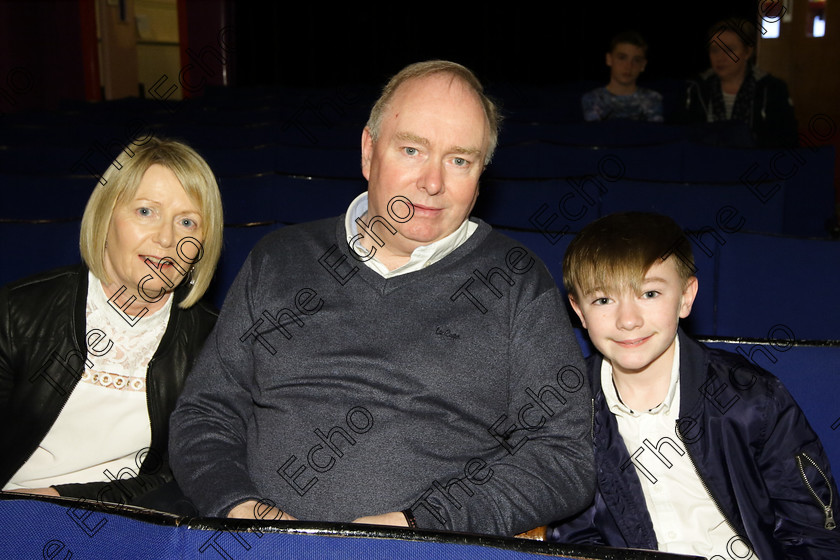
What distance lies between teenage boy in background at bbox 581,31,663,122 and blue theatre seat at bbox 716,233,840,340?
273 centimetres

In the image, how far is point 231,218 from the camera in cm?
273

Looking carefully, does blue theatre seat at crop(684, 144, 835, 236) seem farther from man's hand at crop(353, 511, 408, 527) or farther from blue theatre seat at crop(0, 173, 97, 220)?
blue theatre seat at crop(0, 173, 97, 220)

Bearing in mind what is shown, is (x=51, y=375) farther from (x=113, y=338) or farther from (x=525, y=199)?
(x=525, y=199)

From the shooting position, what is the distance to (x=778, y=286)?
1.93 metres

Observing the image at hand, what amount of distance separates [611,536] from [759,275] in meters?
0.86

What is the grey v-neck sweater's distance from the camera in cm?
135

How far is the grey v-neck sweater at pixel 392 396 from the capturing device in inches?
53.1

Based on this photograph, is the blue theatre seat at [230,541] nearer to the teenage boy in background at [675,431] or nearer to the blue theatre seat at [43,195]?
the teenage boy in background at [675,431]

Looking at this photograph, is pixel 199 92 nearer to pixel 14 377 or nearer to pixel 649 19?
pixel 649 19

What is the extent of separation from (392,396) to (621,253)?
1.62 feet

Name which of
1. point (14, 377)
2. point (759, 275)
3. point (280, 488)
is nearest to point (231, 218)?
point (14, 377)

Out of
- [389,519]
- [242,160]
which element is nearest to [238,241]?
[389,519]

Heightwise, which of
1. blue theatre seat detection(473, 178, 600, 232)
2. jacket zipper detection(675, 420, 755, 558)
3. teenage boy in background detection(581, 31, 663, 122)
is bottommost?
jacket zipper detection(675, 420, 755, 558)

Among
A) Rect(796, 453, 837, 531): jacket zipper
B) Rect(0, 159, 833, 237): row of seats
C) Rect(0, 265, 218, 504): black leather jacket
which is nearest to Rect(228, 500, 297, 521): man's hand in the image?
Rect(0, 265, 218, 504): black leather jacket
